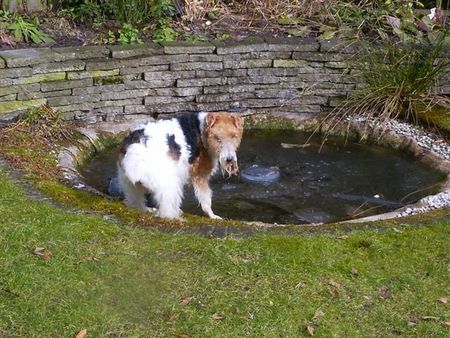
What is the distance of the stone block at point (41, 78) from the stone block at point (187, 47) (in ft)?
4.11

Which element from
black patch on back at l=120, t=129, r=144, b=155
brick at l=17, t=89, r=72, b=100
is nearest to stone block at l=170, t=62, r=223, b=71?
brick at l=17, t=89, r=72, b=100

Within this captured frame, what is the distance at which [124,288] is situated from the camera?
4621 millimetres

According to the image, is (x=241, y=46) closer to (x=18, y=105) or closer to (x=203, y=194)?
(x=18, y=105)

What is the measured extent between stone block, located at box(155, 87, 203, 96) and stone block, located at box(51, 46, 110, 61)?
795mm

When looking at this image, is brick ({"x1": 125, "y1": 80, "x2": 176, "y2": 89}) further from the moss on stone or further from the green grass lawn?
the green grass lawn

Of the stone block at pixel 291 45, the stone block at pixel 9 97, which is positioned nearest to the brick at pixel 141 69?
the stone block at pixel 9 97

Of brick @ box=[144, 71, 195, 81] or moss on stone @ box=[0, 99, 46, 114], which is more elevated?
brick @ box=[144, 71, 195, 81]

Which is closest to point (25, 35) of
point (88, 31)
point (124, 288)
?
point (88, 31)

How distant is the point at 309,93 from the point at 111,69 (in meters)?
2.51

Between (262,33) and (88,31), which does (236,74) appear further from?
(88,31)

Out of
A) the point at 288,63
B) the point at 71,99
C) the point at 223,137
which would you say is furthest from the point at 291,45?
the point at 223,137

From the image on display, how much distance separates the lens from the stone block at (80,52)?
774 cm

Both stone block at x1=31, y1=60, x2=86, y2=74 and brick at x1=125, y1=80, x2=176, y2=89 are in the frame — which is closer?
stone block at x1=31, y1=60, x2=86, y2=74

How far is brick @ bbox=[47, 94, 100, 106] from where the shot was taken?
25.5ft
